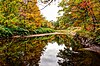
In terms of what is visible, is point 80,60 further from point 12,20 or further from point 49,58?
point 12,20

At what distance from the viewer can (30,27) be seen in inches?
1496

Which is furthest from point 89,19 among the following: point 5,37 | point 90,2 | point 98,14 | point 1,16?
point 1,16

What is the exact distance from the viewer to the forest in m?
15.5

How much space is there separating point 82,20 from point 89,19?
2.21m

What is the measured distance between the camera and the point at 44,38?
35719 millimetres

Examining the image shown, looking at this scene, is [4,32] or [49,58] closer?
[49,58]

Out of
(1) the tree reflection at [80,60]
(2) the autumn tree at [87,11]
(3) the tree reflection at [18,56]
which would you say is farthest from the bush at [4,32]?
(1) the tree reflection at [80,60]

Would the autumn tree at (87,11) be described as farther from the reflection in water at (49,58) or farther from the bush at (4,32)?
the bush at (4,32)

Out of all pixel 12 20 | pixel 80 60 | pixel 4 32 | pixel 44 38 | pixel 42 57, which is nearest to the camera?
pixel 80 60

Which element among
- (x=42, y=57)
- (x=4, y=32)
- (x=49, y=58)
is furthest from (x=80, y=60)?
(x=4, y=32)

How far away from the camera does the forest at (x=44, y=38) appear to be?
15.5 meters

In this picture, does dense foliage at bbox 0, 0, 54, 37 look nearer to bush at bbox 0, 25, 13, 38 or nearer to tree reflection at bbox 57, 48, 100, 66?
bush at bbox 0, 25, 13, 38

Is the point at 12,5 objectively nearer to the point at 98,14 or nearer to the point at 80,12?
the point at 80,12

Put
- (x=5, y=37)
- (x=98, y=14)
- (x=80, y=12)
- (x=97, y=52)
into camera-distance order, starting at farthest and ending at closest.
Answer: (x=5, y=37) < (x=80, y=12) < (x=98, y=14) < (x=97, y=52)
